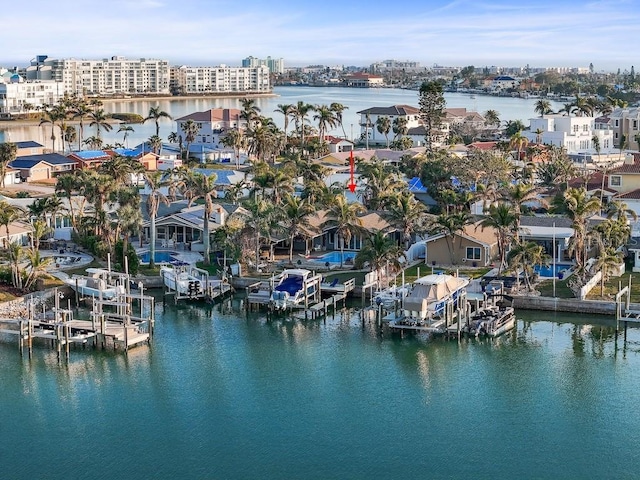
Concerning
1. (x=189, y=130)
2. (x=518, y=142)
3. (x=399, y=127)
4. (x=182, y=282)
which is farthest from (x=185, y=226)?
(x=399, y=127)

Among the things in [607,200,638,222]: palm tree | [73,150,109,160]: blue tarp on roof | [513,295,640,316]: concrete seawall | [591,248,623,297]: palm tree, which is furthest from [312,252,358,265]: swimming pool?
[73,150,109,160]: blue tarp on roof

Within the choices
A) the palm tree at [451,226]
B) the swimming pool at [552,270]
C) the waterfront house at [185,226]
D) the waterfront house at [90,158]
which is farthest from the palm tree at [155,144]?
the swimming pool at [552,270]

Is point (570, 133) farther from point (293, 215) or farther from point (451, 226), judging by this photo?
point (293, 215)

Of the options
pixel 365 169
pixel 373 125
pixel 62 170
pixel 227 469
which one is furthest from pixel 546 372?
pixel 373 125

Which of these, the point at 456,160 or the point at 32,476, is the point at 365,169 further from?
the point at 32,476

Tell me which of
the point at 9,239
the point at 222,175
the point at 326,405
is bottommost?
the point at 326,405

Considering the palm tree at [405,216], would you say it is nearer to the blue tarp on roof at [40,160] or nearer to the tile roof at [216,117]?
the blue tarp on roof at [40,160]
